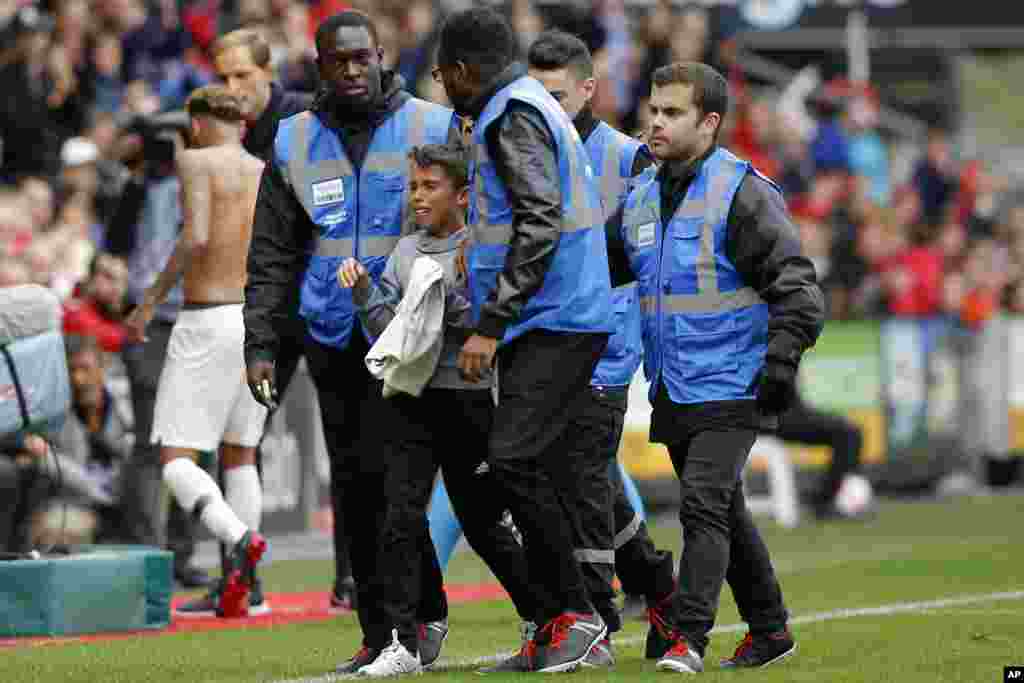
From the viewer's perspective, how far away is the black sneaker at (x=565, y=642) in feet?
24.6

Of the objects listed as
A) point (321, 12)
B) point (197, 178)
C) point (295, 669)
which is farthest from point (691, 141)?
point (321, 12)

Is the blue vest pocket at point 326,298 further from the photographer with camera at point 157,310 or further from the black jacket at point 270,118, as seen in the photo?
the photographer with camera at point 157,310

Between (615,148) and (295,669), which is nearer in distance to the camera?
(295,669)

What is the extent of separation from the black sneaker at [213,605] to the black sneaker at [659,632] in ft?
8.62

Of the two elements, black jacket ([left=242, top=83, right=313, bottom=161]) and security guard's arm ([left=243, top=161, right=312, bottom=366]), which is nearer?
security guard's arm ([left=243, top=161, right=312, bottom=366])

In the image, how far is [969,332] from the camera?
20.3 meters

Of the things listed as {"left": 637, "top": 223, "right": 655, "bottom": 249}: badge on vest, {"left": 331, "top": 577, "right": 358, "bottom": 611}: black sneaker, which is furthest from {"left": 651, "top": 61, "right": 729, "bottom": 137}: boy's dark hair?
{"left": 331, "top": 577, "right": 358, "bottom": 611}: black sneaker

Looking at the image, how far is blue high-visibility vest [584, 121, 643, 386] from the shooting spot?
8828mm

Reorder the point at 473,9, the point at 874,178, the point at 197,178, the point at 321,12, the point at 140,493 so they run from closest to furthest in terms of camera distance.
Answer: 1. the point at 473,9
2. the point at 197,178
3. the point at 140,493
4. the point at 321,12
5. the point at 874,178

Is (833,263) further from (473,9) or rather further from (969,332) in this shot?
(473,9)

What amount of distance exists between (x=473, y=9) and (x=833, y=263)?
527 inches

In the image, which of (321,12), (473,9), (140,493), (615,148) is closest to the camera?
(473,9)

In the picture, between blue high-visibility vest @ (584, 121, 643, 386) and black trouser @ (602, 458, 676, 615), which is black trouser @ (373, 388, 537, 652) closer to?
black trouser @ (602, 458, 676, 615)

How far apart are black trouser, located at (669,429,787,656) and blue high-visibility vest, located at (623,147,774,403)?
0.61 ft
